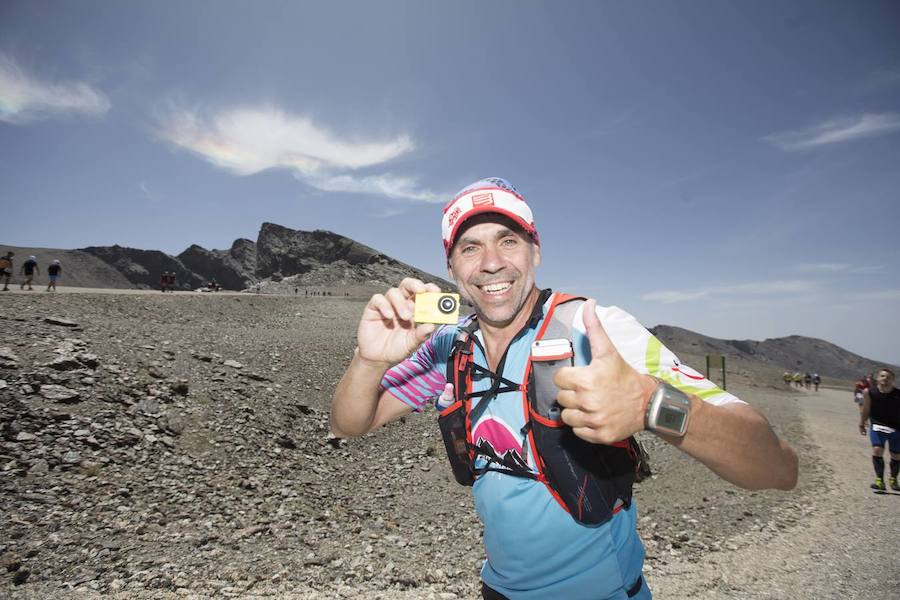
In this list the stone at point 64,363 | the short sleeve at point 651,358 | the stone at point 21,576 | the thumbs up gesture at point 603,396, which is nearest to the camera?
the thumbs up gesture at point 603,396

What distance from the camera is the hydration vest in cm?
210

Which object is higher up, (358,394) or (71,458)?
(358,394)

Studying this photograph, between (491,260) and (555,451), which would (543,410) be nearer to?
(555,451)

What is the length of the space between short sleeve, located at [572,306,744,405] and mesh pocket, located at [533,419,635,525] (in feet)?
1.44

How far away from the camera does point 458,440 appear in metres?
2.54

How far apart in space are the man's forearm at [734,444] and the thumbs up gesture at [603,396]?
245 mm

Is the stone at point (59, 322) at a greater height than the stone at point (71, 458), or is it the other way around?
the stone at point (59, 322)

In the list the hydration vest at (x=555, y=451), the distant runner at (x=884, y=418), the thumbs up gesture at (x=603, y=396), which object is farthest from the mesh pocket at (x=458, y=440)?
the distant runner at (x=884, y=418)

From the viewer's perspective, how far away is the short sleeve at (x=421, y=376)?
3.11 metres

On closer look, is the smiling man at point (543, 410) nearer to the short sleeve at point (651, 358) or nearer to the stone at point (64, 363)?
the short sleeve at point (651, 358)

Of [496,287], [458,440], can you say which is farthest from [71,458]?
[496,287]

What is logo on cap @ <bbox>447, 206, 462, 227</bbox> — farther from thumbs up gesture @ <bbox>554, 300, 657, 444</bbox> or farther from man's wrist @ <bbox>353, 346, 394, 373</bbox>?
thumbs up gesture @ <bbox>554, 300, 657, 444</bbox>

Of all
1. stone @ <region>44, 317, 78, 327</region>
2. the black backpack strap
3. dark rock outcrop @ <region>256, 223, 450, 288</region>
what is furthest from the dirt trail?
dark rock outcrop @ <region>256, 223, 450, 288</region>

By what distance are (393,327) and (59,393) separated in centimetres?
989
